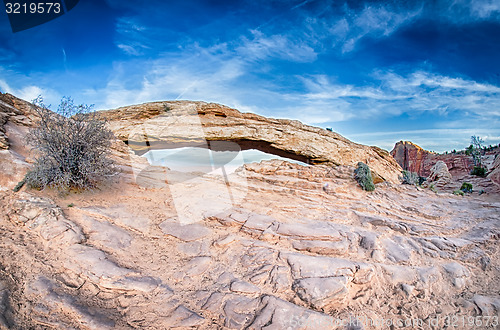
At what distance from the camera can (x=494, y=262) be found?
228 inches

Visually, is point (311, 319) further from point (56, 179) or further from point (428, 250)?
point (56, 179)

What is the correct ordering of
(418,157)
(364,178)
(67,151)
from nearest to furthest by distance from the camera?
(67,151), (364,178), (418,157)

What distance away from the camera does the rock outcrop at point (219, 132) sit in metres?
13.6

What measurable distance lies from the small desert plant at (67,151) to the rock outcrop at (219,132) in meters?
7.12

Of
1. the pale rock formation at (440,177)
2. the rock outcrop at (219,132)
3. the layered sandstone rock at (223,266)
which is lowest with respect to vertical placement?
the layered sandstone rock at (223,266)

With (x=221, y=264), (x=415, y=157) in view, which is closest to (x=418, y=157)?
(x=415, y=157)

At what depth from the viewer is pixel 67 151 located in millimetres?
6035

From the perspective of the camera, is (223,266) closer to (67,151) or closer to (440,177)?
(67,151)

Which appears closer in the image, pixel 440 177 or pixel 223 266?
pixel 223 266

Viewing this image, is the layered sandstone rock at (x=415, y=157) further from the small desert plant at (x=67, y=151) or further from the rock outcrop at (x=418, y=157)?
the small desert plant at (x=67, y=151)

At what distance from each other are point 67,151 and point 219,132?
8.39 meters

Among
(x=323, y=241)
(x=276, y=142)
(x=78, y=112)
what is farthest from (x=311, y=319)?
(x=276, y=142)

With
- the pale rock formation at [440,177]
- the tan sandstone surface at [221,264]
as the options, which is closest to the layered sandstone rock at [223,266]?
the tan sandstone surface at [221,264]

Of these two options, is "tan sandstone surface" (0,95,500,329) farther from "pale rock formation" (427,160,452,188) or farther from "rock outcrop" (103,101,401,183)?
"pale rock formation" (427,160,452,188)
